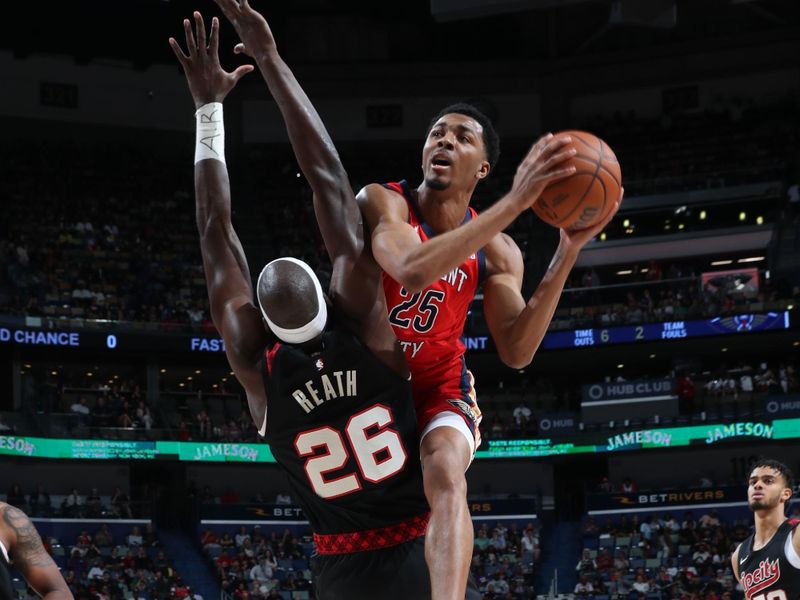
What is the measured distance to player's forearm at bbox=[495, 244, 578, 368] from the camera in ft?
16.6

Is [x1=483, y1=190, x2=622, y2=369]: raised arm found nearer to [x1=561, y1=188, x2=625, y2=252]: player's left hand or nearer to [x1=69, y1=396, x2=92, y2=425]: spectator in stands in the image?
[x1=561, y1=188, x2=625, y2=252]: player's left hand

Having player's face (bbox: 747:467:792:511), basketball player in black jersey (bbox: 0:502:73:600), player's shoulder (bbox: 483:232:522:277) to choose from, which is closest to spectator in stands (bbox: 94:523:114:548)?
player's face (bbox: 747:467:792:511)

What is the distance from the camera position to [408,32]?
40.3m

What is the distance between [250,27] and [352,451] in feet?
6.21

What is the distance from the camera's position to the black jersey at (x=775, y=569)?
9555 millimetres

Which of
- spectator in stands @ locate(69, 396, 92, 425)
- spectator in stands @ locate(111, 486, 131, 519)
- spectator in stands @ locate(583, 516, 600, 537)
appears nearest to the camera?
spectator in stands @ locate(111, 486, 131, 519)

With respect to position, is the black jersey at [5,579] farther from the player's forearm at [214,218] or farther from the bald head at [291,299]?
the bald head at [291,299]

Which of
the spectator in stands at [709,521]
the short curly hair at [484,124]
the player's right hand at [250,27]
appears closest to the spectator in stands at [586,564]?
the spectator in stands at [709,521]

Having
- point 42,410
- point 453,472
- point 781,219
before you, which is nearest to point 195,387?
point 42,410

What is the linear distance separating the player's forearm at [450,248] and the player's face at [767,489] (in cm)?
628

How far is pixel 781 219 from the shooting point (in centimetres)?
3253

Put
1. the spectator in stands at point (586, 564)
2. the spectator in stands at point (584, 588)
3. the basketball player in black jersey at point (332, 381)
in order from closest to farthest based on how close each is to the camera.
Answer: the basketball player in black jersey at point (332, 381)
the spectator in stands at point (584, 588)
the spectator in stands at point (586, 564)

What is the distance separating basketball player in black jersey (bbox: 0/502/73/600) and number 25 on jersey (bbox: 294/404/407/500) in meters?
1.77

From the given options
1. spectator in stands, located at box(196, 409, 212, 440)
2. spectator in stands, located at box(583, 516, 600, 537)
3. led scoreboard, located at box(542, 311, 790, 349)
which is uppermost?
led scoreboard, located at box(542, 311, 790, 349)
